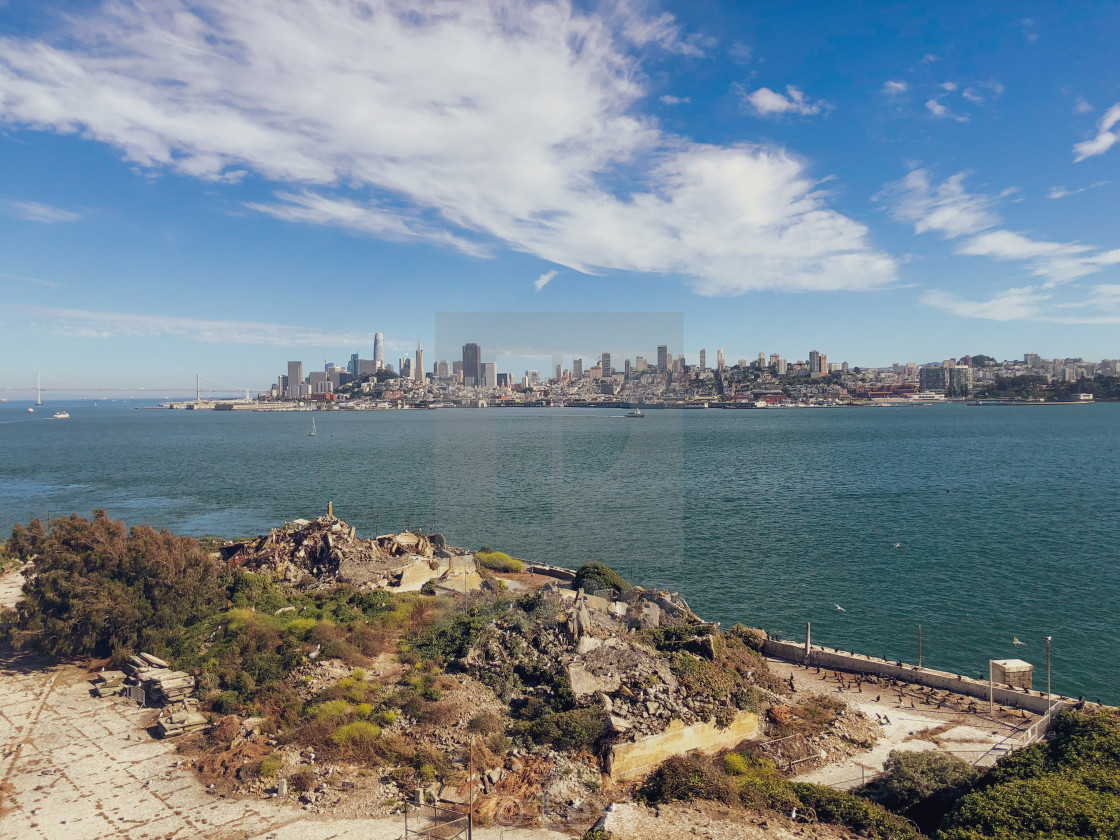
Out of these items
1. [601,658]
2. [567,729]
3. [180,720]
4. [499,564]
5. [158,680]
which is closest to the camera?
[567,729]

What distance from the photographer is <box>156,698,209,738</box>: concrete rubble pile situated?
1527cm

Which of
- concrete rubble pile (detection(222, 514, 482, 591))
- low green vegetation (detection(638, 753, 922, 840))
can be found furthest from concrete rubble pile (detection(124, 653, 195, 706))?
low green vegetation (detection(638, 753, 922, 840))

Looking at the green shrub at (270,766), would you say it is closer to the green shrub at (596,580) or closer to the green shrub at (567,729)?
the green shrub at (567,729)

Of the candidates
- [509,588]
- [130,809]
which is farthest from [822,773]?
[130,809]

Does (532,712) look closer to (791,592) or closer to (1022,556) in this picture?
(791,592)

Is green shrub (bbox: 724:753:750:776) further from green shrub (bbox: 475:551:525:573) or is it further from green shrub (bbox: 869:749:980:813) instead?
green shrub (bbox: 475:551:525:573)

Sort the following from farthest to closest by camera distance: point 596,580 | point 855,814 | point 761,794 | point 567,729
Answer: point 596,580
point 567,729
point 761,794
point 855,814

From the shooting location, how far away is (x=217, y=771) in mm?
13656

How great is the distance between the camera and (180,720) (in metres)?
15.5

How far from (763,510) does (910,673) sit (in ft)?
91.6

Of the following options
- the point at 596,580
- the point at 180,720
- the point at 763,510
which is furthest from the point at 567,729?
the point at 763,510

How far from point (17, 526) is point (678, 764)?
35785 millimetres

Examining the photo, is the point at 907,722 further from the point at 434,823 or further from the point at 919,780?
the point at 434,823

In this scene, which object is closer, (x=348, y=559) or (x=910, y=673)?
(x=910, y=673)
